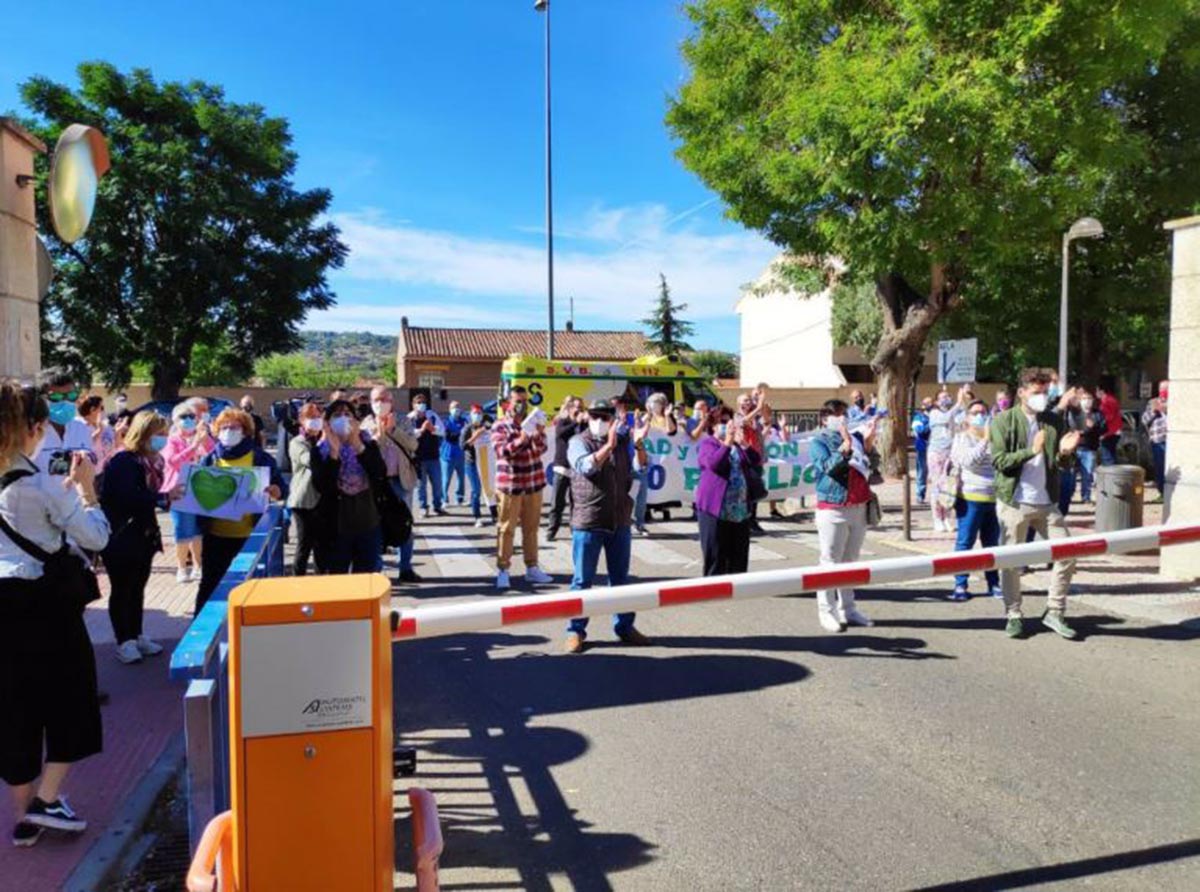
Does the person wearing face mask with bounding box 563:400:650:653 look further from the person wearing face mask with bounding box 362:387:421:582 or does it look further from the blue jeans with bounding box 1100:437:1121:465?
the blue jeans with bounding box 1100:437:1121:465

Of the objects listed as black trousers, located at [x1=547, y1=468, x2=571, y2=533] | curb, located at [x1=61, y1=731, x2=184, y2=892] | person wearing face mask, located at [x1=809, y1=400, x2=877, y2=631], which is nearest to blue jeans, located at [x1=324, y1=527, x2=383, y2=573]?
curb, located at [x1=61, y1=731, x2=184, y2=892]

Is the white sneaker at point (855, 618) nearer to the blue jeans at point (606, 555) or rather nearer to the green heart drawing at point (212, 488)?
the blue jeans at point (606, 555)

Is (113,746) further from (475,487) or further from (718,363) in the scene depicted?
(718,363)

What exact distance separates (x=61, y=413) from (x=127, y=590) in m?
1.50

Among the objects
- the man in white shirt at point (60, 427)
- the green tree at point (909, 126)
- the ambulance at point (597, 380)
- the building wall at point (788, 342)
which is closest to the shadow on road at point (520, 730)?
the man in white shirt at point (60, 427)

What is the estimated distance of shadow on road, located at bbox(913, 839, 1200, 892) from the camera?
3.48m

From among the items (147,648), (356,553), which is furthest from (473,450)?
→ (147,648)

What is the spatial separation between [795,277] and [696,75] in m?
5.36

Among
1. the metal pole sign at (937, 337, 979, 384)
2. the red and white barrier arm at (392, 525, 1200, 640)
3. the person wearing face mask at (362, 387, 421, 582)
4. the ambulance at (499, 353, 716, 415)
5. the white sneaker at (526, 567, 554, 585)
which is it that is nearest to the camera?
the red and white barrier arm at (392, 525, 1200, 640)

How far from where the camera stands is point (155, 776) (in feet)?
14.9

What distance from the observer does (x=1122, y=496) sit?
35.2 ft

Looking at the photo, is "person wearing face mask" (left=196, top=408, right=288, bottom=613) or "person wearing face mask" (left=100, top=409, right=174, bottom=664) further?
"person wearing face mask" (left=196, top=408, right=288, bottom=613)

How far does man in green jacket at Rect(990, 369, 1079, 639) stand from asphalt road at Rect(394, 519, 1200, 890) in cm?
30

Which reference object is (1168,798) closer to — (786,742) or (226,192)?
(786,742)
